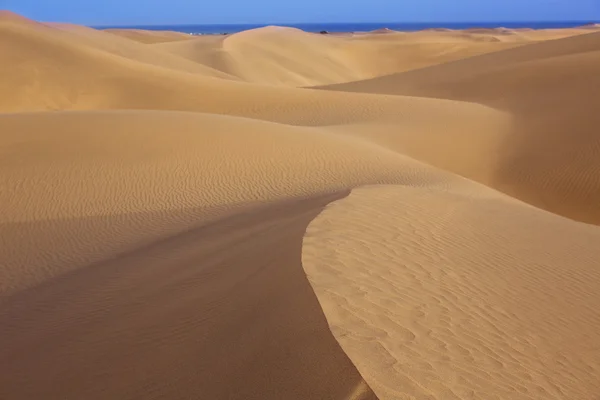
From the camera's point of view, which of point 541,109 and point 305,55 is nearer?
point 541,109

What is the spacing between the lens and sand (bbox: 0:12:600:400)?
11.2 ft

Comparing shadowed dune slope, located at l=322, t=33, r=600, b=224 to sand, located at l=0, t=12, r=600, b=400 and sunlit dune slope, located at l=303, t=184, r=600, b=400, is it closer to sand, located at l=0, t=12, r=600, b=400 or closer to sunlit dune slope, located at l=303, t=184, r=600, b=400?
sand, located at l=0, t=12, r=600, b=400

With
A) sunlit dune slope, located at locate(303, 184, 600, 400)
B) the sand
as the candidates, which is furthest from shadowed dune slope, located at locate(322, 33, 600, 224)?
sunlit dune slope, located at locate(303, 184, 600, 400)

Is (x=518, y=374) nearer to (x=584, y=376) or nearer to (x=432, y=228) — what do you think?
(x=584, y=376)

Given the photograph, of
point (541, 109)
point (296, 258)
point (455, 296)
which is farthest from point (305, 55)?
point (455, 296)

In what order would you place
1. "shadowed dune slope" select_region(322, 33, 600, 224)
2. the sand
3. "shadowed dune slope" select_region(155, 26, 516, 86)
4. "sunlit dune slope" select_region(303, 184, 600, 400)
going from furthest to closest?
"shadowed dune slope" select_region(155, 26, 516, 86) < "shadowed dune slope" select_region(322, 33, 600, 224) < the sand < "sunlit dune slope" select_region(303, 184, 600, 400)

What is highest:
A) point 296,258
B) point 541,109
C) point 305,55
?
point 296,258

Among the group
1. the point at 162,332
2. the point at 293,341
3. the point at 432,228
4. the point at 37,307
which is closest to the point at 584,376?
the point at 293,341

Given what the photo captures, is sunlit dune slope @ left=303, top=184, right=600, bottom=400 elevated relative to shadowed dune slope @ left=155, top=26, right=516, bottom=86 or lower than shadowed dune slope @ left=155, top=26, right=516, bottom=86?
elevated

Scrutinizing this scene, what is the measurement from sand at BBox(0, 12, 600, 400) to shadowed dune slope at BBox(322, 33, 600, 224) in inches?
2.6

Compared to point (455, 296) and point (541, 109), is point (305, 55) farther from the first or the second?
point (455, 296)

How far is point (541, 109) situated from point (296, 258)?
12864 millimetres

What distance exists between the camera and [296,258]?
14.4 feet

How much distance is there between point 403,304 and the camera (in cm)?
390
